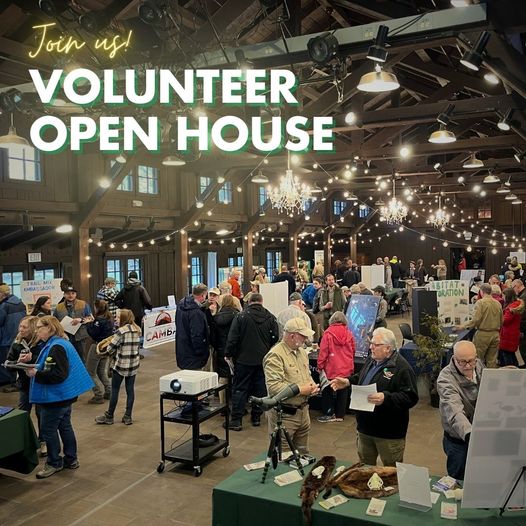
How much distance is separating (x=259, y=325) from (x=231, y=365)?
2.20 feet

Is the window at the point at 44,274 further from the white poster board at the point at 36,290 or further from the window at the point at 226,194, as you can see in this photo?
the window at the point at 226,194

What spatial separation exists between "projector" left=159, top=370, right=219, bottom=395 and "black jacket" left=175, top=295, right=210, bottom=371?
1.25 meters

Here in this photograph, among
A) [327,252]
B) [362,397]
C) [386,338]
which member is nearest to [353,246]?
[327,252]

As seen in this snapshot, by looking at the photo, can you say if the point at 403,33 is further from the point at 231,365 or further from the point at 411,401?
the point at 231,365

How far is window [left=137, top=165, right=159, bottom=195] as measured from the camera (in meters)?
12.2

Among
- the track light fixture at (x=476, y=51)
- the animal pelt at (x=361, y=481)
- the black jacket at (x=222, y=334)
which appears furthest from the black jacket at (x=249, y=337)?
the track light fixture at (x=476, y=51)

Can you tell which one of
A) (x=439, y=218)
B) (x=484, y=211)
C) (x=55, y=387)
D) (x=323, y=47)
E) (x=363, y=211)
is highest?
(x=363, y=211)

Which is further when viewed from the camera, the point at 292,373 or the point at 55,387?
the point at 55,387

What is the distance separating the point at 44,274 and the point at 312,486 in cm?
991

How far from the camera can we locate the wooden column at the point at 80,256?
33.2ft

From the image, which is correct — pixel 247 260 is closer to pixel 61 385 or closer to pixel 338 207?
pixel 338 207

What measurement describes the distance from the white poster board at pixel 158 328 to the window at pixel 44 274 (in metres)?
2.76

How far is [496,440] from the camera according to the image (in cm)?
230

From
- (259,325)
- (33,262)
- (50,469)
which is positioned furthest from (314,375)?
(33,262)
